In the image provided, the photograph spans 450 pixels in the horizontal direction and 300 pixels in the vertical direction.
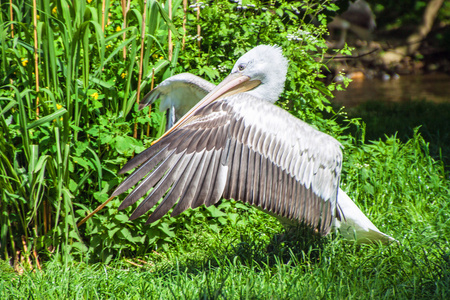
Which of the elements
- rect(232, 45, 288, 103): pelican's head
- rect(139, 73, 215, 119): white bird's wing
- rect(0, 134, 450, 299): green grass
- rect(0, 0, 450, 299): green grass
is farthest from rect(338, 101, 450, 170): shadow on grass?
rect(139, 73, 215, 119): white bird's wing

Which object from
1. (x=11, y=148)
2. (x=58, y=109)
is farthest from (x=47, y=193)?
(x=58, y=109)

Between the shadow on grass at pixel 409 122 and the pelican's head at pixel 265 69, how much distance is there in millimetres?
1466

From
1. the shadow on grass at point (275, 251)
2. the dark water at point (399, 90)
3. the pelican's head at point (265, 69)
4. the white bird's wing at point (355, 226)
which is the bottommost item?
the dark water at point (399, 90)

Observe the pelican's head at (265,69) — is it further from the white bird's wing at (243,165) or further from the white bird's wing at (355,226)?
the white bird's wing at (355,226)

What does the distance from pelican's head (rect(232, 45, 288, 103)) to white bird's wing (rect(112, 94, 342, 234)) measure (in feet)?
1.76

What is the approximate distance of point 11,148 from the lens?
318cm

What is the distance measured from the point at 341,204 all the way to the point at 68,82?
182 centimetres

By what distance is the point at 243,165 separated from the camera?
2.78 meters

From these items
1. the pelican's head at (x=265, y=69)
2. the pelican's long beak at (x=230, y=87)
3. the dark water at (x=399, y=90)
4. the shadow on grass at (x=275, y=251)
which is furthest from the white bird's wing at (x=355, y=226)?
the dark water at (x=399, y=90)

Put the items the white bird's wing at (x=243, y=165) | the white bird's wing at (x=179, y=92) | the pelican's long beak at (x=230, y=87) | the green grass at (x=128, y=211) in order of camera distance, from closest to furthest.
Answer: the white bird's wing at (x=243, y=165) < the green grass at (x=128, y=211) < the pelican's long beak at (x=230, y=87) < the white bird's wing at (x=179, y=92)

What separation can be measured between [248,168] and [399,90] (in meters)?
7.53

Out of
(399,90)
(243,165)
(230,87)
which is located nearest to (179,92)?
(230,87)

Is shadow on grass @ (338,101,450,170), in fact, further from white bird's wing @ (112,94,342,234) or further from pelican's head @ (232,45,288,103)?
white bird's wing @ (112,94,342,234)

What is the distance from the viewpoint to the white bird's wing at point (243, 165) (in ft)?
8.56
